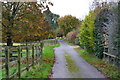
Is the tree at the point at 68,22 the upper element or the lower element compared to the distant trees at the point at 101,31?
upper

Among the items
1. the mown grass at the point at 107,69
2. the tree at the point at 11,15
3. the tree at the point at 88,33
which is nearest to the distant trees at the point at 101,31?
the tree at the point at 88,33

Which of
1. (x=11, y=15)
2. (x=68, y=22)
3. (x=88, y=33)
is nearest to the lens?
(x=11, y=15)

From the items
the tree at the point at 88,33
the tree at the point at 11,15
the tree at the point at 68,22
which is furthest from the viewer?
the tree at the point at 68,22

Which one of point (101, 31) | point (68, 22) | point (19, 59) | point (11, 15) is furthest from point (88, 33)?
point (68, 22)

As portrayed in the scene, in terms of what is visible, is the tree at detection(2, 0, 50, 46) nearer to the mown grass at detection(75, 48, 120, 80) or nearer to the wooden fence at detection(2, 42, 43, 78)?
the wooden fence at detection(2, 42, 43, 78)

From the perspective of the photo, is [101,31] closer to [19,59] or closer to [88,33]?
[88,33]

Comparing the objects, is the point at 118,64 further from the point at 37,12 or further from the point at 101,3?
the point at 101,3

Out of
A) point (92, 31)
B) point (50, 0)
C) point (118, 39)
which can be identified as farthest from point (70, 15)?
point (118, 39)

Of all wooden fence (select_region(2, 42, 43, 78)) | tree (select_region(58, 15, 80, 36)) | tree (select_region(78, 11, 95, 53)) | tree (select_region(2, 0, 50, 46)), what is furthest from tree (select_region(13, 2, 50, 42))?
tree (select_region(58, 15, 80, 36))

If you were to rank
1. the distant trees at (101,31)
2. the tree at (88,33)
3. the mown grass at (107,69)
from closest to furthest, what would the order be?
the mown grass at (107,69) → the distant trees at (101,31) → the tree at (88,33)

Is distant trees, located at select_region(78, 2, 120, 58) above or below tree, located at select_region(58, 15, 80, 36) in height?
below

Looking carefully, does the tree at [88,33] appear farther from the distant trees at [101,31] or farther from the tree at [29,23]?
the tree at [29,23]

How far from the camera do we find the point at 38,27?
10.2 meters

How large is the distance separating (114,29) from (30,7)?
568cm
